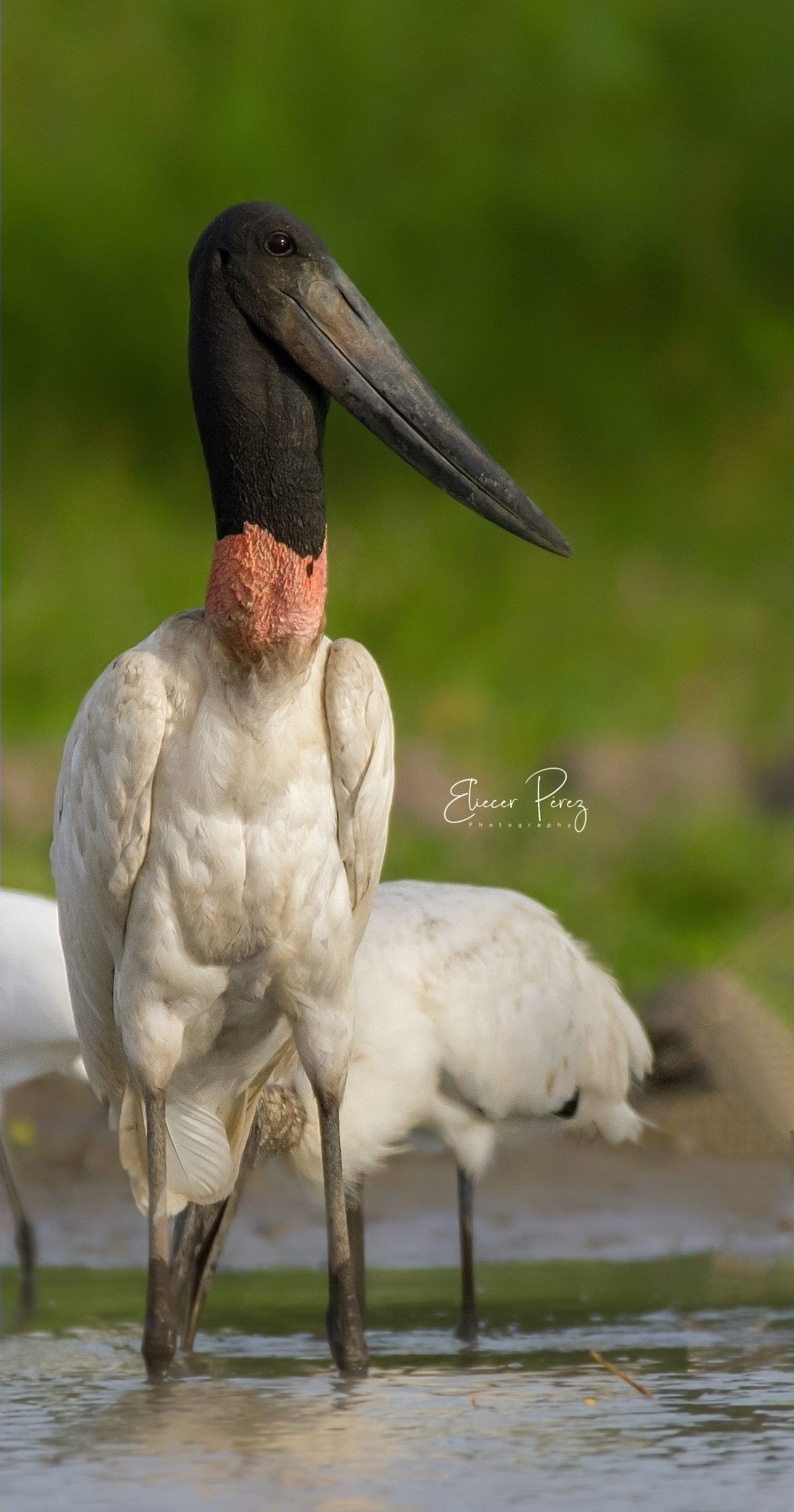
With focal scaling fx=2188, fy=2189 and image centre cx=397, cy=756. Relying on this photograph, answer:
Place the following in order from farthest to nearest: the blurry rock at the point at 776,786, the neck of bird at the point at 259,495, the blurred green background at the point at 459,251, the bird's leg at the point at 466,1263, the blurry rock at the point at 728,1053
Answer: the blurred green background at the point at 459,251, the blurry rock at the point at 776,786, the blurry rock at the point at 728,1053, the bird's leg at the point at 466,1263, the neck of bird at the point at 259,495

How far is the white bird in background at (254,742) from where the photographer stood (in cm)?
340

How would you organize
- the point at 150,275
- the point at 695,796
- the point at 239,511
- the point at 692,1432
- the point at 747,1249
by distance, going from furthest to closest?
the point at 150,275
the point at 695,796
the point at 747,1249
the point at 239,511
the point at 692,1432

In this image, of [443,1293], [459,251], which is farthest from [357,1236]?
[459,251]

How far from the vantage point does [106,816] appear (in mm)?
3434

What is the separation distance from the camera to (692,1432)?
310 cm

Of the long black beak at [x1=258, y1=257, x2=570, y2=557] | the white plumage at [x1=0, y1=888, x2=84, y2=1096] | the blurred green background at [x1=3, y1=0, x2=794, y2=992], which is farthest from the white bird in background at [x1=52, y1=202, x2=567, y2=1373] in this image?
the blurred green background at [x1=3, y1=0, x2=794, y2=992]

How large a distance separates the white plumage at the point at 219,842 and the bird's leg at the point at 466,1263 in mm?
621

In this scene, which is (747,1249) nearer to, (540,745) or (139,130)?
(540,745)

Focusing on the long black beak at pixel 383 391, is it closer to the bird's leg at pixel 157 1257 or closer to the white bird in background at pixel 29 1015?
the bird's leg at pixel 157 1257

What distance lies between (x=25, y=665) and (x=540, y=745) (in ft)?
8.21

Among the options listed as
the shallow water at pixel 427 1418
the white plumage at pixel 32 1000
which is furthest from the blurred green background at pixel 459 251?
the shallow water at pixel 427 1418

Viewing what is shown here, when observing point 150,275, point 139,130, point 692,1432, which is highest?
point 139,130

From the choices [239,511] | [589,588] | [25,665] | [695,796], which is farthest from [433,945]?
[589,588]

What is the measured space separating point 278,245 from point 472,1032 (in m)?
1.64
